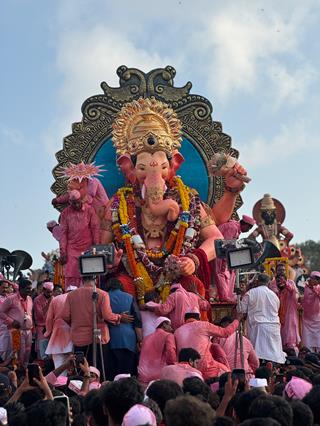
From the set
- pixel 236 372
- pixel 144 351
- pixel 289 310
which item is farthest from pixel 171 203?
pixel 236 372

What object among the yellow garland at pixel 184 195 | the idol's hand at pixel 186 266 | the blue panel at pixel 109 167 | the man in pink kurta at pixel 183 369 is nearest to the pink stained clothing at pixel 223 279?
the yellow garland at pixel 184 195

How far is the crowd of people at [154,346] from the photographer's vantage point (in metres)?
6.63

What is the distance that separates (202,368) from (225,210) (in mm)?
4963

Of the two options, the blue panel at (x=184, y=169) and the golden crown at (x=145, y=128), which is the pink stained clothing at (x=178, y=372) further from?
the blue panel at (x=184, y=169)

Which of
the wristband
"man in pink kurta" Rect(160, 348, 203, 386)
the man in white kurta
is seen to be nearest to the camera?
"man in pink kurta" Rect(160, 348, 203, 386)

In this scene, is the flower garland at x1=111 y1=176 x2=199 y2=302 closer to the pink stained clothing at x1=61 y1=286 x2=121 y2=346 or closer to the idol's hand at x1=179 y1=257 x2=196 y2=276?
the idol's hand at x1=179 y1=257 x2=196 y2=276

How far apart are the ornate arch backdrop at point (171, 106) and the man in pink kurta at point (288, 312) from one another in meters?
2.37

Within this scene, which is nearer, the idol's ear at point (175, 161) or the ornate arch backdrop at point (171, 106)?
the idol's ear at point (175, 161)

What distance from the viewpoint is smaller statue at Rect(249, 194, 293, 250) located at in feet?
73.3

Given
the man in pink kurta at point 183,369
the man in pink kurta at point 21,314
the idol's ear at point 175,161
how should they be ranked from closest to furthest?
the man in pink kurta at point 183,369 → the man in pink kurta at point 21,314 → the idol's ear at point 175,161

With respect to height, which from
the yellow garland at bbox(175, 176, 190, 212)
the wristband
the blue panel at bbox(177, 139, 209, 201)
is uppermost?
the blue panel at bbox(177, 139, 209, 201)

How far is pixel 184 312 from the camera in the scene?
40.7 ft

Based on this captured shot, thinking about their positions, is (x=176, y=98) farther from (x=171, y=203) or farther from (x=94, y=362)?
(x=94, y=362)

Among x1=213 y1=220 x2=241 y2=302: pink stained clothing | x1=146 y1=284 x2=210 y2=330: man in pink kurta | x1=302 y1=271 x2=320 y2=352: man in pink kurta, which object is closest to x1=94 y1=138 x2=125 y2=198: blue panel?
x1=213 y1=220 x2=241 y2=302: pink stained clothing
